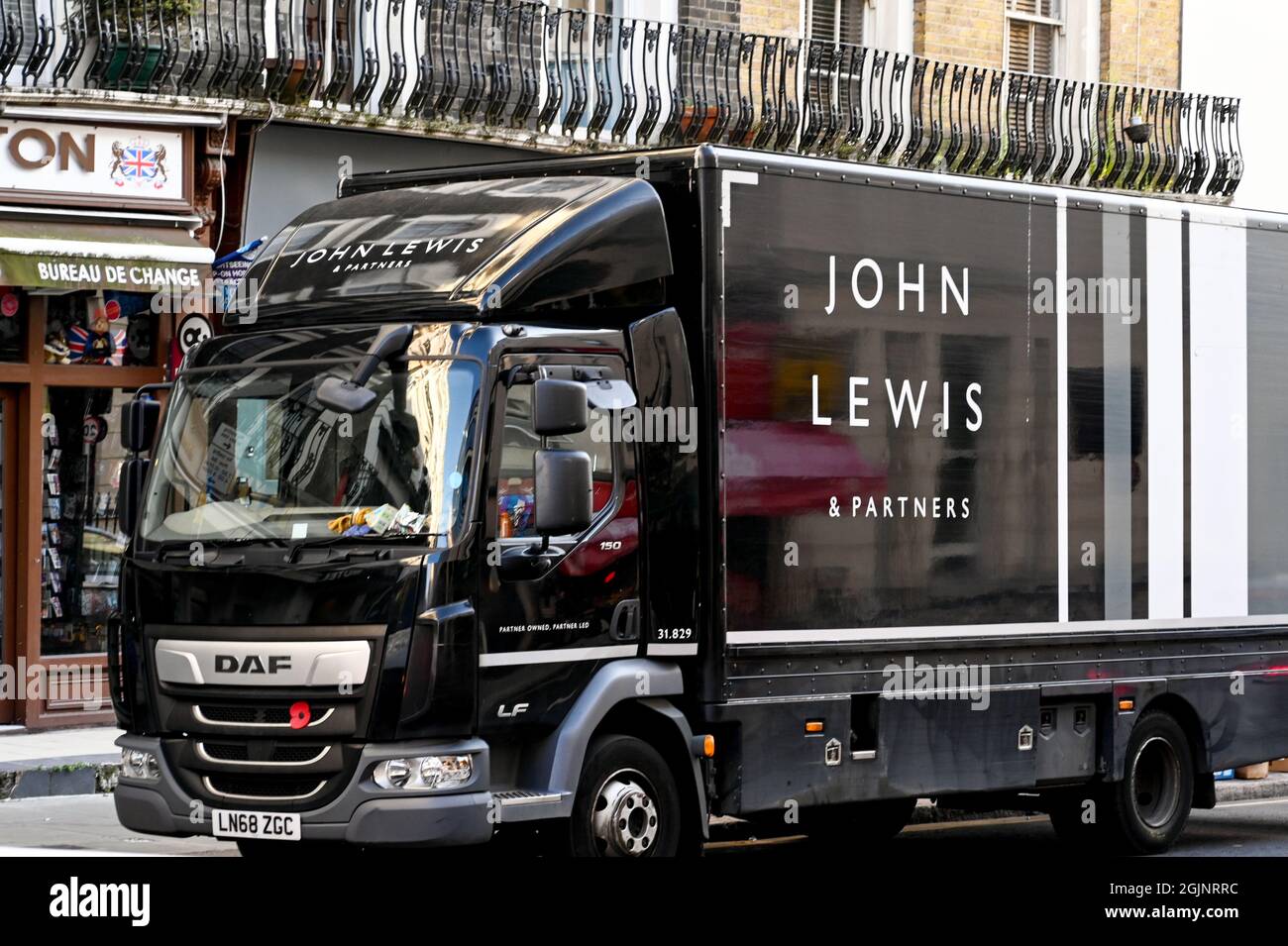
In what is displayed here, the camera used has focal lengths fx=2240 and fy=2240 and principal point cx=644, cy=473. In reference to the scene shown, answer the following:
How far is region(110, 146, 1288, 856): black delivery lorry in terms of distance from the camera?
31.8 ft

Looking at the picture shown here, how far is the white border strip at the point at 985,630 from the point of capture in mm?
10961

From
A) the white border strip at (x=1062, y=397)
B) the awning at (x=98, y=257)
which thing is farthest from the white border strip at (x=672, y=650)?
the awning at (x=98, y=257)

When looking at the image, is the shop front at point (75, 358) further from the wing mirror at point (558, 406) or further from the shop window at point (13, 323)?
the wing mirror at point (558, 406)

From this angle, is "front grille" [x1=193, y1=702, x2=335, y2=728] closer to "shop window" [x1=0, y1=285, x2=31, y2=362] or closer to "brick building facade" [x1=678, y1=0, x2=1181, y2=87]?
"shop window" [x1=0, y1=285, x2=31, y2=362]

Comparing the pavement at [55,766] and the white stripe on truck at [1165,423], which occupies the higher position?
the white stripe on truck at [1165,423]

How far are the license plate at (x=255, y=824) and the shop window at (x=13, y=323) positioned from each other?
8996 millimetres

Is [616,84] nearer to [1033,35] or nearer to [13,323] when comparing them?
[13,323]

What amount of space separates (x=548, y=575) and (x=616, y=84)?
1180cm

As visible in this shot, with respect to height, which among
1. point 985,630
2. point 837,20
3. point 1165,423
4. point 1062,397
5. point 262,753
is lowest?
point 262,753

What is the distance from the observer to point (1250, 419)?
1367 centimetres

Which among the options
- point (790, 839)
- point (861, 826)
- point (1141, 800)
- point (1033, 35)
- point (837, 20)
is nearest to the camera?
point (1141, 800)

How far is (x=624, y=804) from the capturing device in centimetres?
1027

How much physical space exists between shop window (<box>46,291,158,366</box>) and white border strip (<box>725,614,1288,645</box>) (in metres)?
9.12

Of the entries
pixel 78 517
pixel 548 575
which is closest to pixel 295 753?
pixel 548 575
